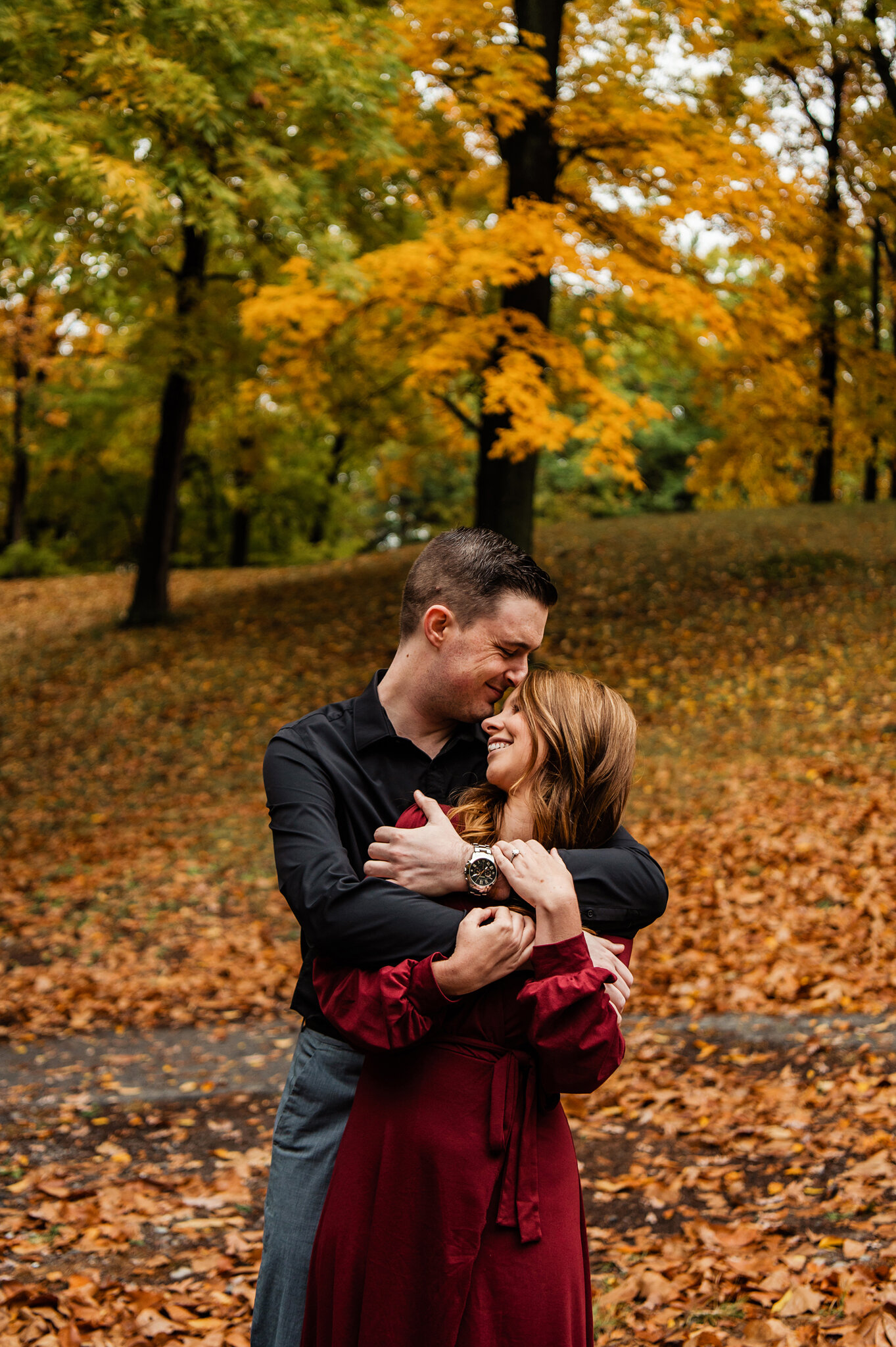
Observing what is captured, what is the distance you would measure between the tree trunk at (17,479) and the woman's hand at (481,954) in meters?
26.6

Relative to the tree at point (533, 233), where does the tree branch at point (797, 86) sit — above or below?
above

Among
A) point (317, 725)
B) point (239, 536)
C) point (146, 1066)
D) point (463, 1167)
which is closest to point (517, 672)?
point (317, 725)

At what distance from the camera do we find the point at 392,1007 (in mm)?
1886

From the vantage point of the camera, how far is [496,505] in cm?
1160

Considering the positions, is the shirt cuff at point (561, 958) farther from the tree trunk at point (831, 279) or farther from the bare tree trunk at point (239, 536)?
the bare tree trunk at point (239, 536)

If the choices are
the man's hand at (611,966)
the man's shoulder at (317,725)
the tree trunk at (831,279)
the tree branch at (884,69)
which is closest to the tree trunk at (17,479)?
the tree trunk at (831,279)

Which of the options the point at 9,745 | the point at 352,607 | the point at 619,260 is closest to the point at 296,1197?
the point at 619,260

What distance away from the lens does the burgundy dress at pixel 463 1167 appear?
189 cm

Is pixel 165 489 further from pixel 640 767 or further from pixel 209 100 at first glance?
pixel 209 100

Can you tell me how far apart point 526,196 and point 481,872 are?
9.61 m

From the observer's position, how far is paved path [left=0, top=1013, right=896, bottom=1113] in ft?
18.9

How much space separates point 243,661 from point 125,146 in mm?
7985

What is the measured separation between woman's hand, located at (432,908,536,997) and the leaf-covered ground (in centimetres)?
226

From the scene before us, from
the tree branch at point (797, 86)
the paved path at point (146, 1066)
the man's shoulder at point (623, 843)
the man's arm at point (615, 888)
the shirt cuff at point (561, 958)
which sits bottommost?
the paved path at point (146, 1066)
